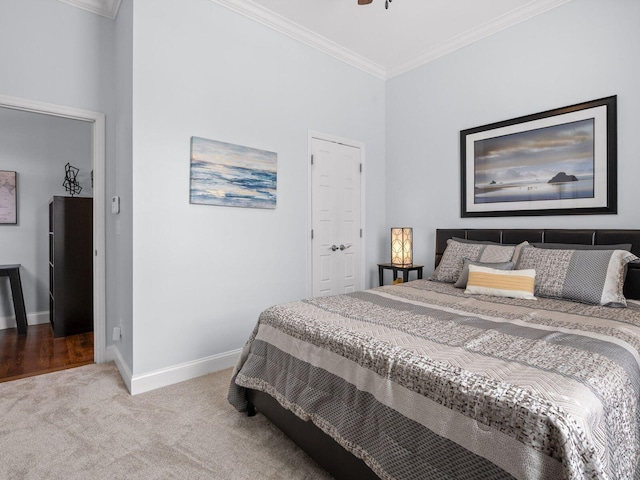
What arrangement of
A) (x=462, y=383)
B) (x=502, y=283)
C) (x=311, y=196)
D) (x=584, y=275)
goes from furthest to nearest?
(x=311, y=196), (x=502, y=283), (x=584, y=275), (x=462, y=383)

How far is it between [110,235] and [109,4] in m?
1.87

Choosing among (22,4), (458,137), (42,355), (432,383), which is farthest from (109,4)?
(432,383)

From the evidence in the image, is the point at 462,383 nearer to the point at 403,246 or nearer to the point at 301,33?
the point at 403,246

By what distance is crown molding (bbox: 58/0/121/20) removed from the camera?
2.81 meters

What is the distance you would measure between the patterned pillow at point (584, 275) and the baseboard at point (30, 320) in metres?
5.18

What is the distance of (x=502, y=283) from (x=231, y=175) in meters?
2.21

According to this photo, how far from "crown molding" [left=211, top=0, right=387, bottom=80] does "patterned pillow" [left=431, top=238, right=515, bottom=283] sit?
7.40ft

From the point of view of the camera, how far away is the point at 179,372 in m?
2.68

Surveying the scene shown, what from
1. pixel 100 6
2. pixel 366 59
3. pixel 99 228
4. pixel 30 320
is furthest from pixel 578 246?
pixel 30 320

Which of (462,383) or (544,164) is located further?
(544,164)

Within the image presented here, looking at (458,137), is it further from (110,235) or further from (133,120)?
(110,235)

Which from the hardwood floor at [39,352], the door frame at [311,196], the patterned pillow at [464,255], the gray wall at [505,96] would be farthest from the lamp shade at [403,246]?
the hardwood floor at [39,352]

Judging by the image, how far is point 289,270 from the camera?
342 centimetres

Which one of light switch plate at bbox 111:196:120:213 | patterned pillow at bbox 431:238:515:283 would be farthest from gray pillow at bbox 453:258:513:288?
light switch plate at bbox 111:196:120:213
